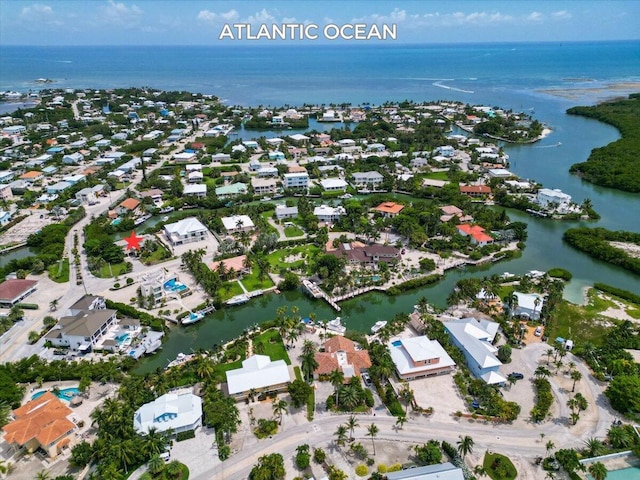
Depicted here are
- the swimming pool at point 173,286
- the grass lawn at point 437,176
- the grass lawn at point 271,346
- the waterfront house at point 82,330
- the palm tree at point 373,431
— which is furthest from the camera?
the grass lawn at point 437,176

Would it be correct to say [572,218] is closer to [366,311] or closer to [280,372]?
[366,311]

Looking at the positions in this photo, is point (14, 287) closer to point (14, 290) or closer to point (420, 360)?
point (14, 290)

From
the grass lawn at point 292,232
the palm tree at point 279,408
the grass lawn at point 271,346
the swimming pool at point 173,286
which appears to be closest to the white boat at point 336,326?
the grass lawn at point 271,346

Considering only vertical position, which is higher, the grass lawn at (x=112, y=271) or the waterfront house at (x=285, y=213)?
the waterfront house at (x=285, y=213)

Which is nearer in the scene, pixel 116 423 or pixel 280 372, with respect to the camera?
pixel 116 423

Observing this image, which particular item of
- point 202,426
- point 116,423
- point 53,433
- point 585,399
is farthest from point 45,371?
point 585,399

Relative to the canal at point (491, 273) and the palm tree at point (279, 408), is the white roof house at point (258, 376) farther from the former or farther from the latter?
the canal at point (491, 273)

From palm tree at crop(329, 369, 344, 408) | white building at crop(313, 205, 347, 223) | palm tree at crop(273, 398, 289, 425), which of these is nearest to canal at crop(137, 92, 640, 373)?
palm tree at crop(329, 369, 344, 408)

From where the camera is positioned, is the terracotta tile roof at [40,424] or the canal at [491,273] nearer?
the terracotta tile roof at [40,424]
